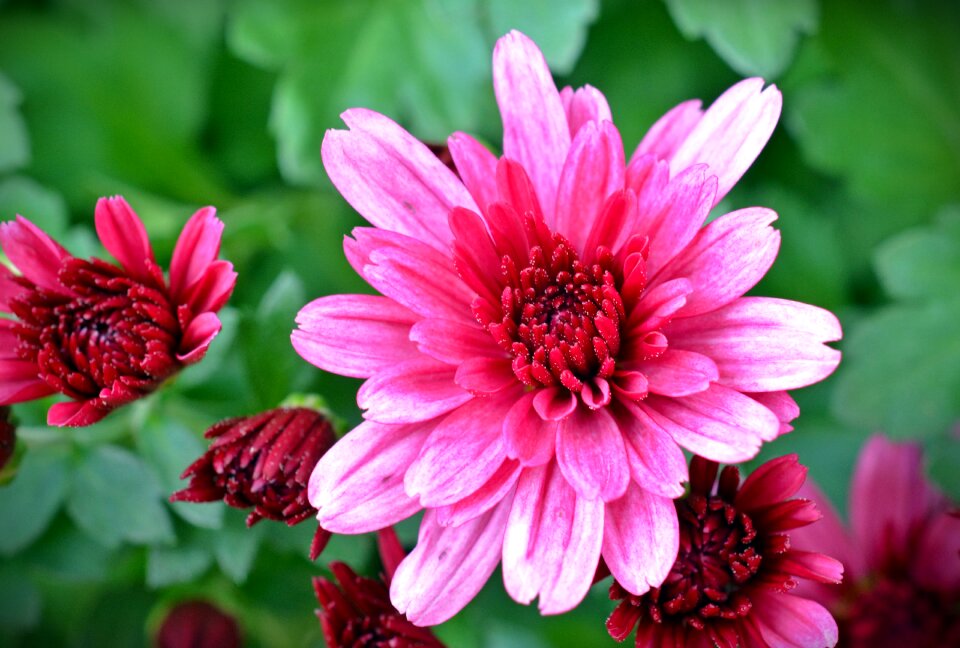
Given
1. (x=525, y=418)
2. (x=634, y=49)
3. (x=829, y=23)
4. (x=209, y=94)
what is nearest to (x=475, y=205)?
(x=525, y=418)

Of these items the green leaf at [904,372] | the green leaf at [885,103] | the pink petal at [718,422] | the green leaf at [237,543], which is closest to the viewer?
the pink petal at [718,422]

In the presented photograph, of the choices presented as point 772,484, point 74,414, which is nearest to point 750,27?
point 772,484

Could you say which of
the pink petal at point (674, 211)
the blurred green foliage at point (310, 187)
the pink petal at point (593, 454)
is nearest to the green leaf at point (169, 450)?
the blurred green foliage at point (310, 187)

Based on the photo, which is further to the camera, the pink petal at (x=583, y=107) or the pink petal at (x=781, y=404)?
the pink petal at (x=583, y=107)

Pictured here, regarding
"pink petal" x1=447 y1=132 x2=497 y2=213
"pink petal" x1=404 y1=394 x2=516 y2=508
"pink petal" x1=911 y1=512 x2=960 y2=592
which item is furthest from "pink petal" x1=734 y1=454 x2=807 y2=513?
"pink petal" x1=911 y1=512 x2=960 y2=592

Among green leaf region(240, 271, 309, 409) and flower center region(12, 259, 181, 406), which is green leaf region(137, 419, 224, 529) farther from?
flower center region(12, 259, 181, 406)

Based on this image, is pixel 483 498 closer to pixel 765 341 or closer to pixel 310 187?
pixel 765 341

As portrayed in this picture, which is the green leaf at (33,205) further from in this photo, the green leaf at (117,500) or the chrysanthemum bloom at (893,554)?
the chrysanthemum bloom at (893,554)
